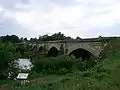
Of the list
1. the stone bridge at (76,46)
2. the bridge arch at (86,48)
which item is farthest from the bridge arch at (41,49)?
the bridge arch at (86,48)

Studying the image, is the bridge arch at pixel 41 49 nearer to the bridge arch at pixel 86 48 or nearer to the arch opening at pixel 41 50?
the arch opening at pixel 41 50

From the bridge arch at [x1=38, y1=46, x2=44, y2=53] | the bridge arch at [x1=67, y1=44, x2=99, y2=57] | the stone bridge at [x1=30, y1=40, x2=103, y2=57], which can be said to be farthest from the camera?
the bridge arch at [x1=38, y1=46, x2=44, y2=53]

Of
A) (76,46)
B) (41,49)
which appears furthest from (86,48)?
(41,49)

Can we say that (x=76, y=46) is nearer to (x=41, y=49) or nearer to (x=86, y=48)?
(x=86, y=48)

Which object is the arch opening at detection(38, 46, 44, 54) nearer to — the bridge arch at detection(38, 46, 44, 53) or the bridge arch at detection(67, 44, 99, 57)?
the bridge arch at detection(38, 46, 44, 53)

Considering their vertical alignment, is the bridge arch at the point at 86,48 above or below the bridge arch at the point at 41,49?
below

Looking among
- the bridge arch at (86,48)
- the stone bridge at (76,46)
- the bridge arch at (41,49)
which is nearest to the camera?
the stone bridge at (76,46)

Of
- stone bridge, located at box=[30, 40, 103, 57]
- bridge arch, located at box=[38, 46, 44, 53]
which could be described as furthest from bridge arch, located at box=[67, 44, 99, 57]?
bridge arch, located at box=[38, 46, 44, 53]

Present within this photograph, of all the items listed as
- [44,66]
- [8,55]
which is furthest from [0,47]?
[44,66]

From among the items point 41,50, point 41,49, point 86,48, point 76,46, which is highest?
point 41,49

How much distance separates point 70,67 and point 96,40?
732cm

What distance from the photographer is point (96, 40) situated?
1729 inches

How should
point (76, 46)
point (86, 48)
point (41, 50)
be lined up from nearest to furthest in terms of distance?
point (86, 48) → point (76, 46) → point (41, 50)

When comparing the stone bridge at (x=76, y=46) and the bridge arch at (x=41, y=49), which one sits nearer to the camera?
the stone bridge at (x=76, y=46)
